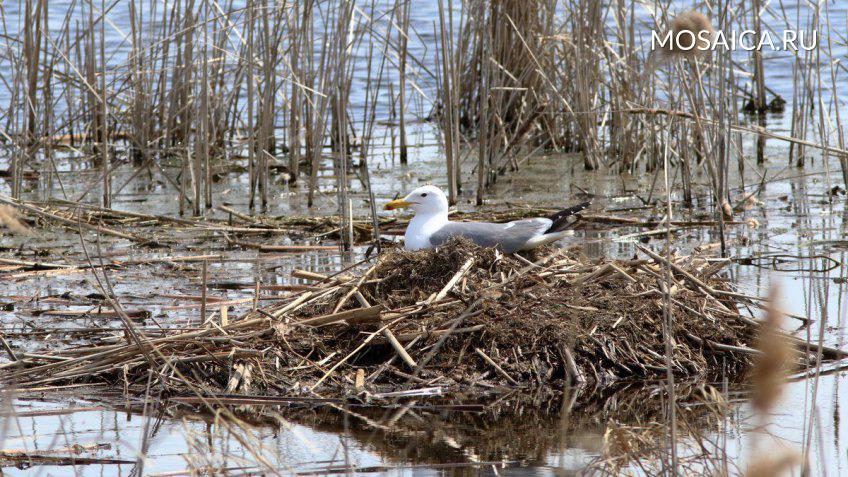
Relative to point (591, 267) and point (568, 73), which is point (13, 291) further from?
point (568, 73)

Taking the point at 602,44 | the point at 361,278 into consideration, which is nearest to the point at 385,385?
the point at 361,278

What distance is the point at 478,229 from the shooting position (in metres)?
5.59

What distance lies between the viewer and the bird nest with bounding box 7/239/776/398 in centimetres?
438

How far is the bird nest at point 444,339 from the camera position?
438 cm

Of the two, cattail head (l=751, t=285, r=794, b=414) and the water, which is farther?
the water

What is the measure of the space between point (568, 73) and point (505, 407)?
4.59 metres

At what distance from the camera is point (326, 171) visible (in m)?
9.47

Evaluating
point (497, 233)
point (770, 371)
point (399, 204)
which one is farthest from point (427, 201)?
point (770, 371)

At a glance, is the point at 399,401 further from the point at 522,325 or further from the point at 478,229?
the point at 478,229

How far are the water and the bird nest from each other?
0.16 meters

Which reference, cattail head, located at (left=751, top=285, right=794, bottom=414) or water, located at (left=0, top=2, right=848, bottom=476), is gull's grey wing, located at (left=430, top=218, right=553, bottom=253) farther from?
cattail head, located at (left=751, top=285, right=794, bottom=414)

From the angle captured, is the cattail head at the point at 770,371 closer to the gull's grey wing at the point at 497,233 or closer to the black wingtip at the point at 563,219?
the gull's grey wing at the point at 497,233

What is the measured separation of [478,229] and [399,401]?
5.14 ft

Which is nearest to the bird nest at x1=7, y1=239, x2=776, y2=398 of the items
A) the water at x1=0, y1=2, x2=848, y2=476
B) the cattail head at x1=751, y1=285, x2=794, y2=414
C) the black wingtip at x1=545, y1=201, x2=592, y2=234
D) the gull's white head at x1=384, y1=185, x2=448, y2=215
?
the water at x1=0, y1=2, x2=848, y2=476
